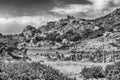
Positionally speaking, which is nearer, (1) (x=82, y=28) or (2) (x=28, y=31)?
(1) (x=82, y=28)

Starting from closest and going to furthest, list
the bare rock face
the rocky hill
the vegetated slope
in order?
the vegetated slope < the rocky hill < the bare rock face

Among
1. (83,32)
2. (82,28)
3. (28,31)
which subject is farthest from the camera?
(28,31)

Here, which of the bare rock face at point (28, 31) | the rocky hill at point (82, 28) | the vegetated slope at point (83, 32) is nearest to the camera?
the vegetated slope at point (83, 32)

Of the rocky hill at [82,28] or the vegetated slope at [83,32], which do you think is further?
the rocky hill at [82,28]

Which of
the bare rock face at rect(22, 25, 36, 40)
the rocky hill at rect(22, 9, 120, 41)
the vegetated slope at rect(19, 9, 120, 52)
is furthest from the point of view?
the bare rock face at rect(22, 25, 36, 40)

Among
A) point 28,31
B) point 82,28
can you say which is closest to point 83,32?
point 82,28

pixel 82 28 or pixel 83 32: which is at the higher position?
pixel 82 28

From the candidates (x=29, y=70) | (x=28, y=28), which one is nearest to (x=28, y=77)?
(x=29, y=70)

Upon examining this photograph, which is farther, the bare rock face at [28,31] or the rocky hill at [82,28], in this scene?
the bare rock face at [28,31]

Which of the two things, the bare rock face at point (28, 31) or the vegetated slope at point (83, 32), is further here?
the bare rock face at point (28, 31)

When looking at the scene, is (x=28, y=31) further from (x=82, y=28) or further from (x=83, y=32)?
(x=83, y=32)

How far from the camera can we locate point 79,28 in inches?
4218

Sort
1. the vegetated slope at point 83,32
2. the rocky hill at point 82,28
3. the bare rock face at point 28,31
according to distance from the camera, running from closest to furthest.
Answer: the vegetated slope at point 83,32 < the rocky hill at point 82,28 < the bare rock face at point 28,31

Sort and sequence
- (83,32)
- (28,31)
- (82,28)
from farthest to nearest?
(28,31)
(82,28)
(83,32)
